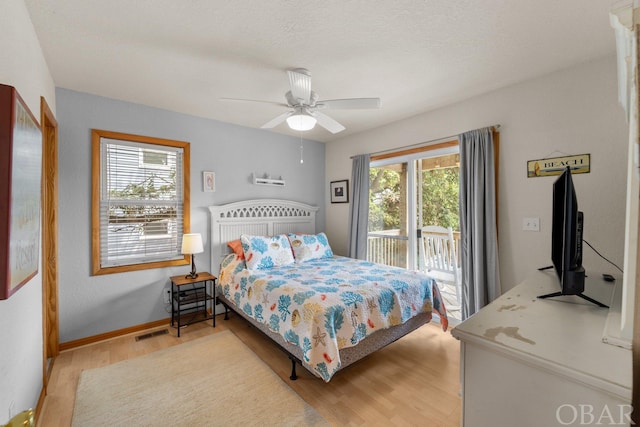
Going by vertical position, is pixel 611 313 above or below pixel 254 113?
below

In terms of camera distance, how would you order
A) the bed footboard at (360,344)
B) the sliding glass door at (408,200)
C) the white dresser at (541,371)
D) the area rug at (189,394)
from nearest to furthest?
the white dresser at (541,371) → the area rug at (189,394) → the bed footboard at (360,344) → the sliding glass door at (408,200)

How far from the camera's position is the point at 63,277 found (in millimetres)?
2596

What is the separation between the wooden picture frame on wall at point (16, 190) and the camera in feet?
3.26

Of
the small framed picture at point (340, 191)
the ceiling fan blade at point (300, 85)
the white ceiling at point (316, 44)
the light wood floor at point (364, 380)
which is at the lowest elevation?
the light wood floor at point (364, 380)

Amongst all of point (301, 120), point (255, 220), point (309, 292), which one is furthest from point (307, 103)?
point (255, 220)

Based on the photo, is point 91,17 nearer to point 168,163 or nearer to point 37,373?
point 168,163

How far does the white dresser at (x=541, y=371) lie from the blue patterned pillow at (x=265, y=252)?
2360 mm

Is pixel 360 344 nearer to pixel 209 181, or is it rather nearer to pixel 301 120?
pixel 301 120

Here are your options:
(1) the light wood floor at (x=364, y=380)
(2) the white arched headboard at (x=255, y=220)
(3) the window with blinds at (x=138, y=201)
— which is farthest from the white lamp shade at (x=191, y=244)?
(1) the light wood floor at (x=364, y=380)

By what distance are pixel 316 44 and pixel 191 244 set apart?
2351 millimetres

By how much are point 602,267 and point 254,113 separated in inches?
141

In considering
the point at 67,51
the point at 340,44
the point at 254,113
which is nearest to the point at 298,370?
the point at 340,44

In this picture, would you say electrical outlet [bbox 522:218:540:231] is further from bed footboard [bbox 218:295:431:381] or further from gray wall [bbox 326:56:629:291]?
bed footboard [bbox 218:295:431:381]

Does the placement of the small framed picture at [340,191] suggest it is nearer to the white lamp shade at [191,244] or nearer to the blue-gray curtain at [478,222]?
the blue-gray curtain at [478,222]
